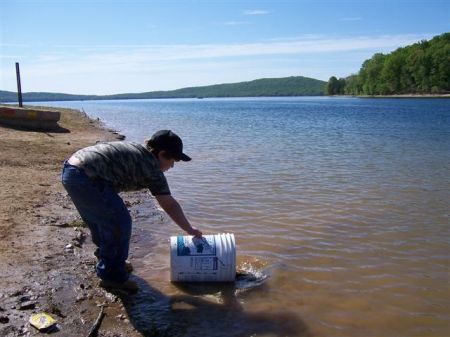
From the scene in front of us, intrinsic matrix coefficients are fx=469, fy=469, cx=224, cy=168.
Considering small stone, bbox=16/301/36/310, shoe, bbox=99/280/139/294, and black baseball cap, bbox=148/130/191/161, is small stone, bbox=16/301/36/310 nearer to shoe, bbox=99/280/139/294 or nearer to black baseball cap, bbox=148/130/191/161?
shoe, bbox=99/280/139/294

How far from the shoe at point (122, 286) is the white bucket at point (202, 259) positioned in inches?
19.4

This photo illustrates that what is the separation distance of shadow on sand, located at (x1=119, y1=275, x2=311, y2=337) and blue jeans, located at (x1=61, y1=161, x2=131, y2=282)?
0.49 metres

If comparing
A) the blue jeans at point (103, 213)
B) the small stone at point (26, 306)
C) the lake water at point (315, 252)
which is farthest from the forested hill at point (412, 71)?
the small stone at point (26, 306)

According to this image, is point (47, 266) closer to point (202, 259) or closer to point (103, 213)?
point (103, 213)

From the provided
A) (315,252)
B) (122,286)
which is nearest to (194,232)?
(122,286)

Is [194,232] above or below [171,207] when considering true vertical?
below

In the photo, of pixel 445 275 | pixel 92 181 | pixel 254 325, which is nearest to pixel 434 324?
pixel 445 275

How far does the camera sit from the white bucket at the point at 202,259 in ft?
17.1

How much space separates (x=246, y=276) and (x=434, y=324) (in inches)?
81.5

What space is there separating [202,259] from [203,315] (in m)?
0.77

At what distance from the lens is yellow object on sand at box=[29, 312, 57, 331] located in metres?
3.94

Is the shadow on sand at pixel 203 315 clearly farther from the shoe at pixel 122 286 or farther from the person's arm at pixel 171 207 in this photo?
the person's arm at pixel 171 207

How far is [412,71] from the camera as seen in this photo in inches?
4316

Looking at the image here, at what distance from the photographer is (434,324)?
445cm
